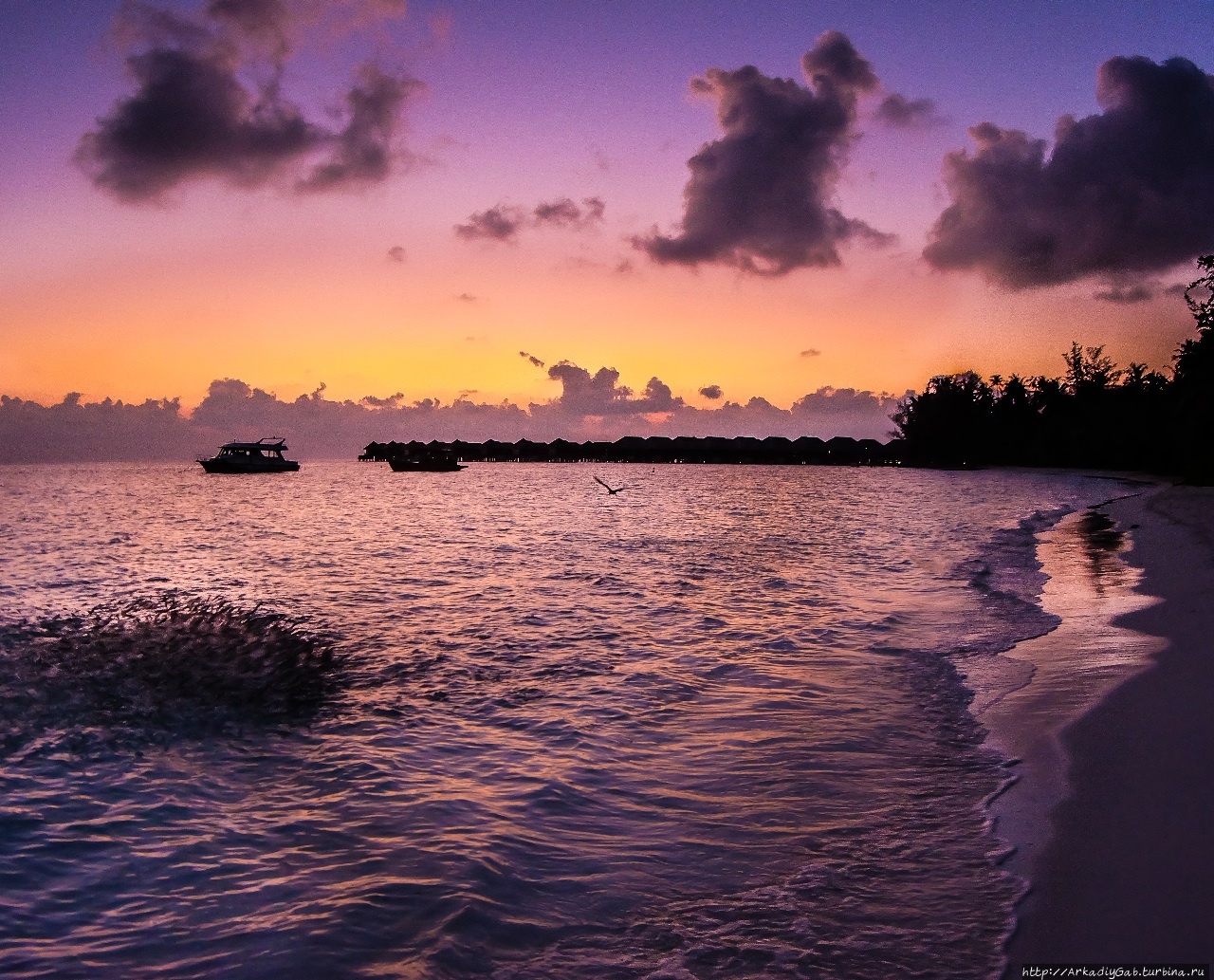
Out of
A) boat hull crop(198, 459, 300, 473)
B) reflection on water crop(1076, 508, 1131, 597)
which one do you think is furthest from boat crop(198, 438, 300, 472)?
reflection on water crop(1076, 508, 1131, 597)

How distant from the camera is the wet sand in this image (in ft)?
13.7

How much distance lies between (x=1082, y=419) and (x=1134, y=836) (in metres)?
121

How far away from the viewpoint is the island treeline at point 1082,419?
1772 inches

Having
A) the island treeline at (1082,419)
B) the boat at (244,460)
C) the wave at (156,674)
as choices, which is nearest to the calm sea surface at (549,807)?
the wave at (156,674)

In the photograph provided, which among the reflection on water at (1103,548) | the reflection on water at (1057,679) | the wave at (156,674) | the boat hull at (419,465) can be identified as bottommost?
the wave at (156,674)

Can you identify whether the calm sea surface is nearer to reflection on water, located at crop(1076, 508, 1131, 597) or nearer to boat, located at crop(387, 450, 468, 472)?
reflection on water, located at crop(1076, 508, 1131, 597)

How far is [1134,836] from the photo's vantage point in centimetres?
524

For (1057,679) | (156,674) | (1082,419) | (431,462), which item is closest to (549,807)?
(1057,679)

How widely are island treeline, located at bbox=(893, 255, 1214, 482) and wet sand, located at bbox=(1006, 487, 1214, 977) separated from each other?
42339mm

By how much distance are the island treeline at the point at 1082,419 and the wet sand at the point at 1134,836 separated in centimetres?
4234

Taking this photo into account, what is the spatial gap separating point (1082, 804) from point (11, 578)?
26.8m

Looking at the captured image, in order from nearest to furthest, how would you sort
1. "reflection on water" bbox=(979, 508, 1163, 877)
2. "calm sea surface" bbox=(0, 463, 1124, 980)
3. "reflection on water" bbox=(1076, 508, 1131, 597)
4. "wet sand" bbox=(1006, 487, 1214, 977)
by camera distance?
"wet sand" bbox=(1006, 487, 1214, 977)
"calm sea surface" bbox=(0, 463, 1124, 980)
"reflection on water" bbox=(979, 508, 1163, 877)
"reflection on water" bbox=(1076, 508, 1131, 597)

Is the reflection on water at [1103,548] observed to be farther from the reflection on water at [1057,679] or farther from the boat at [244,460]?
the boat at [244,460]

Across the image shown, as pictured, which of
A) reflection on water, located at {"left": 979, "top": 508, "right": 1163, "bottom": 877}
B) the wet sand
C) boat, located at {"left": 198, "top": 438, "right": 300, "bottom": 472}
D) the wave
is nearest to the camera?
the wet sand
